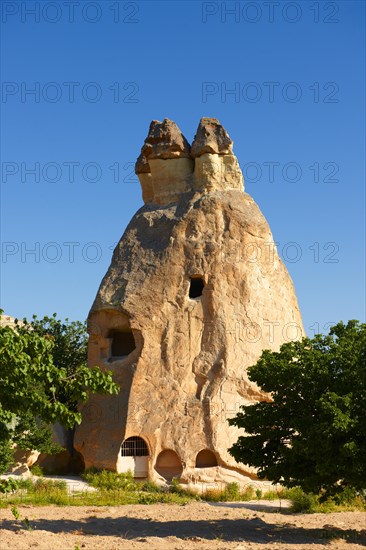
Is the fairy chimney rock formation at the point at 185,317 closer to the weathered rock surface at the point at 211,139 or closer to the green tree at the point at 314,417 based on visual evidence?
the weathered rock surface at the point at 211,139

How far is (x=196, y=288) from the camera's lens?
105 ft

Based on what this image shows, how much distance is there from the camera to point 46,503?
2242cm

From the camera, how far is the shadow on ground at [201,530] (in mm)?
17672

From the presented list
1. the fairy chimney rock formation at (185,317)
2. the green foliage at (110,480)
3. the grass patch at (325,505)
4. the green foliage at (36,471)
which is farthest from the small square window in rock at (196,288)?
the grass patch at (325,505)

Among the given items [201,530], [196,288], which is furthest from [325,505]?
[196,288]

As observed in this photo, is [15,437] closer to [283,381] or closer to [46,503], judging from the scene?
[46,503]

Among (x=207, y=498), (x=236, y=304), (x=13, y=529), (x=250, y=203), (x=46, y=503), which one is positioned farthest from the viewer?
(x=250, y=203)

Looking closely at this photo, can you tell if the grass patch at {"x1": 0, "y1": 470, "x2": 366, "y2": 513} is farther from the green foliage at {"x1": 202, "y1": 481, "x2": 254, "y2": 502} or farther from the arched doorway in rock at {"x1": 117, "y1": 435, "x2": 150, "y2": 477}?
the arched doorway in rock at {"x1": 117, "y1": 435, "x2": 150, "y2": 477}

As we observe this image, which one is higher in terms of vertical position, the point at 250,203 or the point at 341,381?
the point at 250,203

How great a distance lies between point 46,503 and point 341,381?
1013 centimetres

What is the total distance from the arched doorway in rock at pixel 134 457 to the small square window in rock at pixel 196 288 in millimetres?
6594

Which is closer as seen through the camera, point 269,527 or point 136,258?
point 269,527

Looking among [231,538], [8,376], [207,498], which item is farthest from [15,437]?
[8,376]

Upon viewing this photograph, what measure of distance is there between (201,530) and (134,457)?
1044cm
